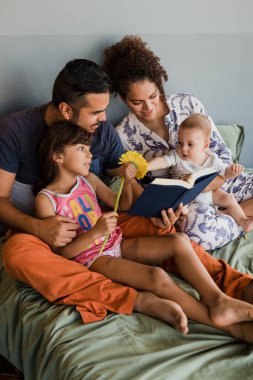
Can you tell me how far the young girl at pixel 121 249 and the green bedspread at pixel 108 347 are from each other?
57 millimetres

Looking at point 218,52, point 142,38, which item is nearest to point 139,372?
point 142,38

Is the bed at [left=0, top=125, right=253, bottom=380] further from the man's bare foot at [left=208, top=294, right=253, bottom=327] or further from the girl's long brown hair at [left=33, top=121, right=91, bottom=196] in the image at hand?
Result: the girl's long brown hair at [left=33, top=121, right=91, bottom=196]

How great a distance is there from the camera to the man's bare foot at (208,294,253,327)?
1.36 m

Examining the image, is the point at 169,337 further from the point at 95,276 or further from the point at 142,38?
the point at 142,38

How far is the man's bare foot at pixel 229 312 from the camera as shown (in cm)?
136

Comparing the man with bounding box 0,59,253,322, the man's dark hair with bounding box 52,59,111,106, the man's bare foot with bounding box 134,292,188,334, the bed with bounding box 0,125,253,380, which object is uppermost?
the man's dark hair with bounding box 52,59,111,106

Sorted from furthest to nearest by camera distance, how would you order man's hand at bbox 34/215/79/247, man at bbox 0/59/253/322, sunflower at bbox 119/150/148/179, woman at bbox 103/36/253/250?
woman at bbox 103/36/253/250, sunflower at bbox 119/150/148/179, man's hand at bbox 34/215/79/247, man at bbox 0/59/253/322

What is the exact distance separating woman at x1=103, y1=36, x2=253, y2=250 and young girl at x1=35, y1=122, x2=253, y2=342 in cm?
27

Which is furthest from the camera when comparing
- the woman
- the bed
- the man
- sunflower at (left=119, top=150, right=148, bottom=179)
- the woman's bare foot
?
the woman

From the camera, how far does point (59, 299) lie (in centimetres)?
146

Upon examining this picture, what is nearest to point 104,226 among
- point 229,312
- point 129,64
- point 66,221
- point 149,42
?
point 66,221

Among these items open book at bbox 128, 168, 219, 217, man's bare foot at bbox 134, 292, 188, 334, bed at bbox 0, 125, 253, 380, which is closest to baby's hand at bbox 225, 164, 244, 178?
open book at bbox 128, 168, 219, 217

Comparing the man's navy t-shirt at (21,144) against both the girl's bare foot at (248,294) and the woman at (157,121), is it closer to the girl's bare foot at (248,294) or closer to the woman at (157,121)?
the woman at (157,121)

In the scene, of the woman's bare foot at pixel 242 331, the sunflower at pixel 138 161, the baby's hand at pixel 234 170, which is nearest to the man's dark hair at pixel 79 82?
the sunflower at pixel 138 161
